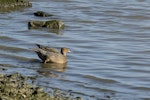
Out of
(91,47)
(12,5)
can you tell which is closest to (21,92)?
(91,47)

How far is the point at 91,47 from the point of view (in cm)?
1437

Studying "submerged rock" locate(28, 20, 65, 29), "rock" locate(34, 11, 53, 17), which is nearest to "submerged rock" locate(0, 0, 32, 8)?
"rock" locate(34, 11, 53, 17)

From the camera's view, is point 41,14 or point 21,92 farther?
point 41,14

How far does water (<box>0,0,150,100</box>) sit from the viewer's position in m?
10.7

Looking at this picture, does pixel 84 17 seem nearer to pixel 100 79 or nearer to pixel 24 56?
pixel 24 56

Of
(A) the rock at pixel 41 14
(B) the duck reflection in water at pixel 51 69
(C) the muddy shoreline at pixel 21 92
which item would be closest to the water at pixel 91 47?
(B) the duck reflection in water at pixel 51 69

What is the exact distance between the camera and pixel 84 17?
19.3 meters

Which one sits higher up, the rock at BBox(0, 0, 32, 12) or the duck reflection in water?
the rock at BBox(0, 0, 32, 12)

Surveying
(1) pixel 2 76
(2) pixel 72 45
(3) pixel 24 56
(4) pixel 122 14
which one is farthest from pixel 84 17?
(1) pixel 2 76

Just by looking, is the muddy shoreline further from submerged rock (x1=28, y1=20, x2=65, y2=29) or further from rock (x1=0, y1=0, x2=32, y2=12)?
rock (x1=0, y1=0, x2=32, y2=12)

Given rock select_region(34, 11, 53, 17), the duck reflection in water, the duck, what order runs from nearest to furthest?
the duck reflection in water → the duck → rock select_region(34, 11, 53, 17)

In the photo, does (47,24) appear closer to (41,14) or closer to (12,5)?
(41,14)

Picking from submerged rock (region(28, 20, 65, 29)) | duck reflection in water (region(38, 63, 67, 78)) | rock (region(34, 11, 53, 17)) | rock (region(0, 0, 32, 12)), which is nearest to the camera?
duck reflection in water (region(38, 63, 67, 78))

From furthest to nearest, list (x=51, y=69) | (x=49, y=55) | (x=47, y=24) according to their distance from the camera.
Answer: (x=47, y=24), (x=49, y=55), (x=51, y=69)
